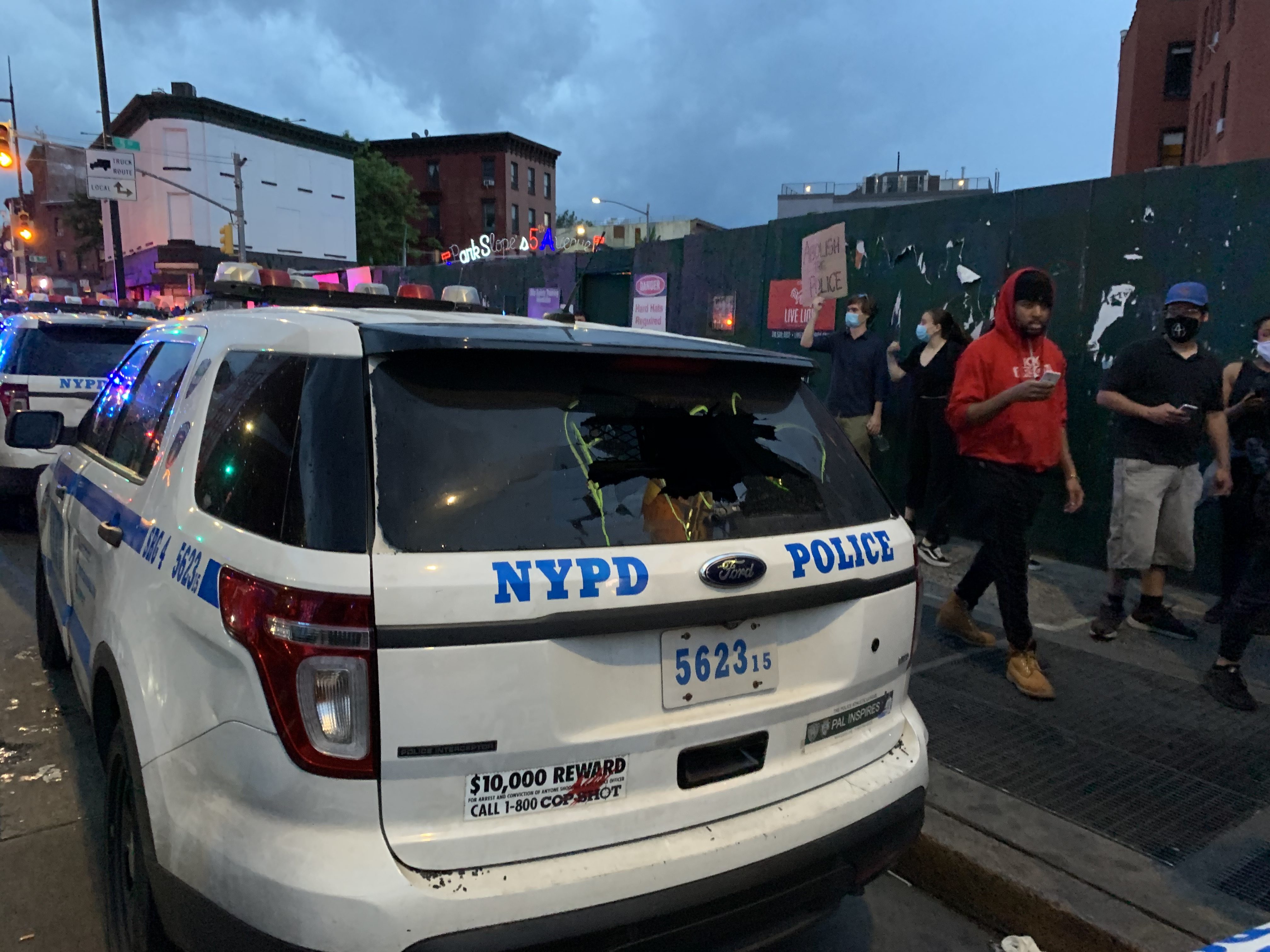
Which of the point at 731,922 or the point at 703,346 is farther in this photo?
the point at 703,346

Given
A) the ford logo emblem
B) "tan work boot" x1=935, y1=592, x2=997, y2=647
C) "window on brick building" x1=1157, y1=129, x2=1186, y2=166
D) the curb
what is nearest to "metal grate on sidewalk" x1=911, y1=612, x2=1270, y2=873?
"tan work boot" x1=935, y1=592, x2=997, y2=647

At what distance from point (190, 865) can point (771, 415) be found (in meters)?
1.71

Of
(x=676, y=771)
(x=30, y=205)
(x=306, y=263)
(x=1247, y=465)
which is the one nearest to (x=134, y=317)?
(x=676, y=771)

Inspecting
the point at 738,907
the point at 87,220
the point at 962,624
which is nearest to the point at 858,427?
the point at 962,624

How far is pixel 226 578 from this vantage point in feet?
5.90

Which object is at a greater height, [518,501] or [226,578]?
[518,501]

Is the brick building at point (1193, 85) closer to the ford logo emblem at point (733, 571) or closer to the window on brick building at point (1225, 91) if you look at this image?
the window on brick building at point (1225, 91)

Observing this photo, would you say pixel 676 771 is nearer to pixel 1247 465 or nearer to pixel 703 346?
pixel 703 346

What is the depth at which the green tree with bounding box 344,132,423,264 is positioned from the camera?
48.2 metres

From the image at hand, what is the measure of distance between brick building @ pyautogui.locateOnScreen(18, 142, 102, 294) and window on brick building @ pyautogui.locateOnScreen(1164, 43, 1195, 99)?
162 feet

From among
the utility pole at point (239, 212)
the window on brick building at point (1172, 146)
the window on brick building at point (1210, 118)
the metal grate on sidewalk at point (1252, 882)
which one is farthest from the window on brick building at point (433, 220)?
the metal grate on sidewalk at point (1252, 882)

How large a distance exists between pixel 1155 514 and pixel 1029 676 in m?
1.35

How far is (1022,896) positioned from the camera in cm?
271

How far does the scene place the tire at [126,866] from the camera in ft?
6.75
